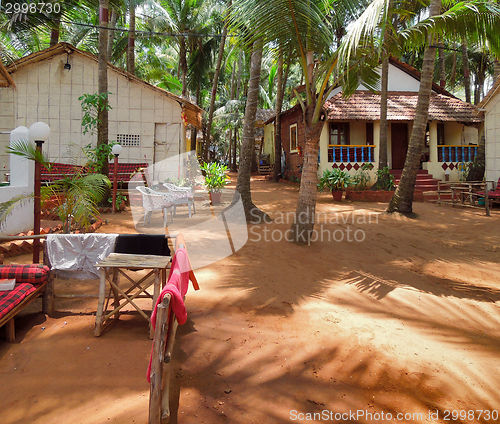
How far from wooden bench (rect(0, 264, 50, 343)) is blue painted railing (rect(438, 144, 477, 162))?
53.3 feet

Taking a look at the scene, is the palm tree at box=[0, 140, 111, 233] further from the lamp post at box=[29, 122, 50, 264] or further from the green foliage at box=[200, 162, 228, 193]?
the green foliage at box=[200, 162, 228, 193]

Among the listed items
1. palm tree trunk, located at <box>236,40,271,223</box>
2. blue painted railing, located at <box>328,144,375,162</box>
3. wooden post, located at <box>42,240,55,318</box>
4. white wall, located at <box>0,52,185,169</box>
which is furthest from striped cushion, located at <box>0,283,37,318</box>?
blue painted railing, located at <box>328,144,375,162</box>

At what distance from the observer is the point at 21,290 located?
337 cm

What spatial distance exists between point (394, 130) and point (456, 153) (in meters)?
2.87

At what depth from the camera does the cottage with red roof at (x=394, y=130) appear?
14.6m

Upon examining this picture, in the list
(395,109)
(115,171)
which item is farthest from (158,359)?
(395,109)

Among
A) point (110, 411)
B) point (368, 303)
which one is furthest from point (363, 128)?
point (110, 411)

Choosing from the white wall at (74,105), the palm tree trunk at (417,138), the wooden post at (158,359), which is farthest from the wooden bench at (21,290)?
the white wall at (74,105)

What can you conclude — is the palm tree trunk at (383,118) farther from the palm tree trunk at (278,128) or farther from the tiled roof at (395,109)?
the palm tree trunk at (278,128)

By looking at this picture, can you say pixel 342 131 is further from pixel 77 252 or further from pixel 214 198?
pixel 77 252

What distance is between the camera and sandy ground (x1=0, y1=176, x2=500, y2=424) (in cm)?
251

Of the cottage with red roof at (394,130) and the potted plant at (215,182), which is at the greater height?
the cottage with red roof at (394,130)

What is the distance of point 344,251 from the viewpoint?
678cm

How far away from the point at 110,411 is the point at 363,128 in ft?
52.3
